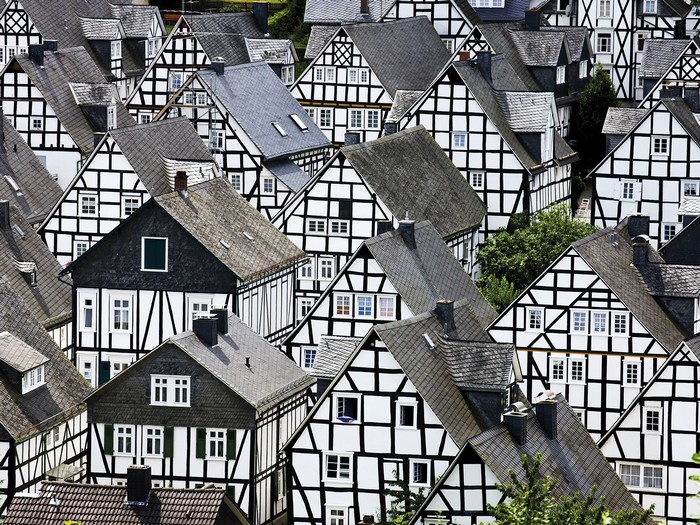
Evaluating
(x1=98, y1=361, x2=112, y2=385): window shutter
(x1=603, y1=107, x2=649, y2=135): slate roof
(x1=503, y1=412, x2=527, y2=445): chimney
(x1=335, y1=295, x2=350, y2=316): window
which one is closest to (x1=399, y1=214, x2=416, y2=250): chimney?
(x1=335, y1=295, x2=350, y2=316): window

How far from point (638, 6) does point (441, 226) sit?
99.2 ft

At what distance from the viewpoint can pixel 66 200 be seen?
9794cm

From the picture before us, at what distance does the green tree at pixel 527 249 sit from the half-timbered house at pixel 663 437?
1790cm

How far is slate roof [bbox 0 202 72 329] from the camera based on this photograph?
9019 centimetres

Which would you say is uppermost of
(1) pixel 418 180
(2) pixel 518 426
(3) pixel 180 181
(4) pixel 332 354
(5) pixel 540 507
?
(1) pixel 418 180

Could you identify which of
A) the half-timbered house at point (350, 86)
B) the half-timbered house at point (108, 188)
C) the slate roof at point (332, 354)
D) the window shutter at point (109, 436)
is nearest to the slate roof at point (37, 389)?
the window shutter at point (109, 436)

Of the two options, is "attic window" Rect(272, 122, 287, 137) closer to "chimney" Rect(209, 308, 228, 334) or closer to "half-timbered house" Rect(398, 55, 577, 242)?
"half-timbered house" Rect(398, 55, 577, 242)

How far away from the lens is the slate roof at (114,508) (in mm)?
68562

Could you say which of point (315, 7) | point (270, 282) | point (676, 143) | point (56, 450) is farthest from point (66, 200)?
point (315, 7)

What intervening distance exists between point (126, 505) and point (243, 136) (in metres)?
40.8

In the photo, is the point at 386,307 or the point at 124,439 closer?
the point at 124,439

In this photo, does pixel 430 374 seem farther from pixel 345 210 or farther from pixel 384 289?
pixel 345 210

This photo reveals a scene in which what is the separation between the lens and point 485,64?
363 ft

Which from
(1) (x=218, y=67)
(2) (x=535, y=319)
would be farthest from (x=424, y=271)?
(1) (x=218, y=67)
